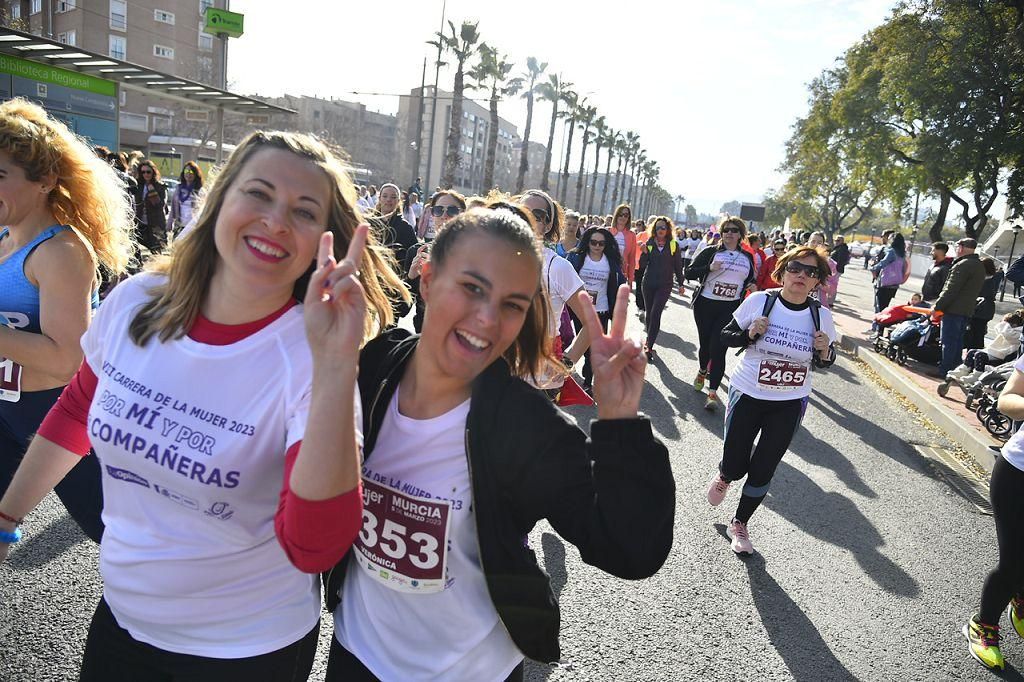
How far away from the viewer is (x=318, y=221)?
1.63 m

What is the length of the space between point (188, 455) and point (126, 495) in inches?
11.3

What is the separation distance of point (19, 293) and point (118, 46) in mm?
68187

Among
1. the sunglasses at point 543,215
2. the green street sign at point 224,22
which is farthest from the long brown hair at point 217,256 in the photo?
the green street sign at point 224,22

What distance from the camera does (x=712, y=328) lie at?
784 cm

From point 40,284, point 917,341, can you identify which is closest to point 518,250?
point 40,284

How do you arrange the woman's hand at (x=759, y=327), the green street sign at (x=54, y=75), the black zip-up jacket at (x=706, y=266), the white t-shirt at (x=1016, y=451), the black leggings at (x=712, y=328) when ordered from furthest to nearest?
the green street sign at (x=54, y=75), the black zip-up jacket at (x=706, y=266), the black leggings at (x=712, y=328), the woman's hand at (x=759, y=327), the white t-shirt at (x=1016, y=451)

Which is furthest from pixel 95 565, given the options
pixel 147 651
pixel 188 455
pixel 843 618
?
pixel 843 618

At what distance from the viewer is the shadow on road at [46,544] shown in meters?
3.15

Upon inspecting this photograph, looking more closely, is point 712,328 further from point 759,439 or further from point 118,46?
point 118,46

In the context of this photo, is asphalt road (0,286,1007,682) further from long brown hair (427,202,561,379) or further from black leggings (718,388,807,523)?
long brown hair (427,202,561,379)

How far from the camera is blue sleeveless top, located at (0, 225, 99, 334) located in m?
2.36

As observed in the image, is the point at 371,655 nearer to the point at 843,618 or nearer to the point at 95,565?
the point at 95,565

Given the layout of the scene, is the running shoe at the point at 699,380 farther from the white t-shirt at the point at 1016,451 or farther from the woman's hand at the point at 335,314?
the woman's hand at the point at 335,314

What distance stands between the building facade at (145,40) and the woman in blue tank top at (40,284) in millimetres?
53573
